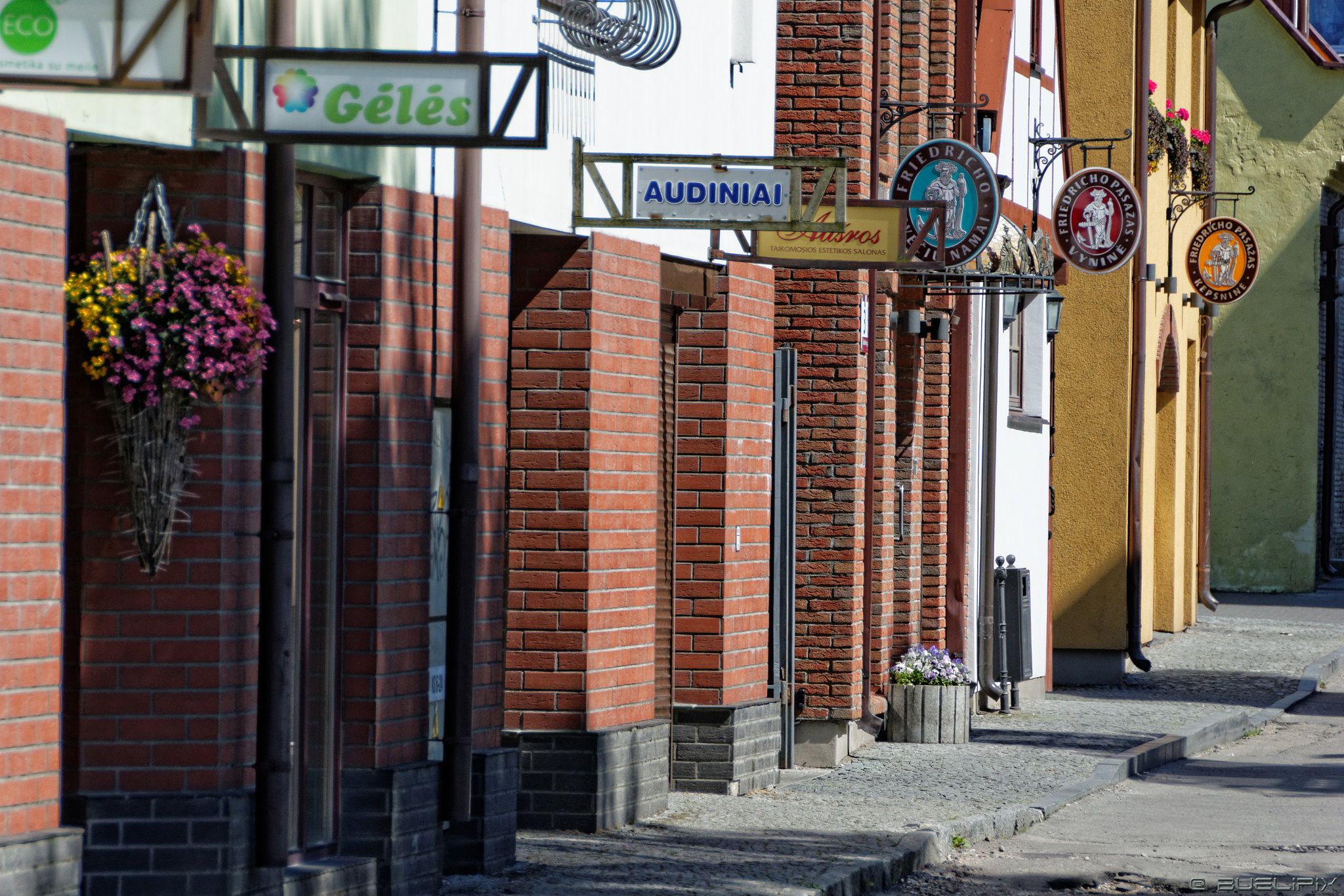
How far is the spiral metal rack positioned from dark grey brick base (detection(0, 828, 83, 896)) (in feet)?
15.5

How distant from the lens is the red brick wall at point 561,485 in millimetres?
10102

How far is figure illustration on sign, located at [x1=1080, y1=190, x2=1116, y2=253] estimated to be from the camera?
60.4ft

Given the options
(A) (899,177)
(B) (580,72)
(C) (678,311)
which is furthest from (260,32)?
(A) (899,177)

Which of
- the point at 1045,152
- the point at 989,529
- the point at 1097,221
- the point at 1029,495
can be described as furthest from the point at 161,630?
the point at 1045,152

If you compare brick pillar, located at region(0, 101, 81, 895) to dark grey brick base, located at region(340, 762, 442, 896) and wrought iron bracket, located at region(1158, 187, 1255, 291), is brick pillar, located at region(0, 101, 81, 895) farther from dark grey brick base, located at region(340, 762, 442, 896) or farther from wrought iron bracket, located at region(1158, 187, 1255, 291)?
wrought iron bracket, located at region(1158, 187, 1255, 291)

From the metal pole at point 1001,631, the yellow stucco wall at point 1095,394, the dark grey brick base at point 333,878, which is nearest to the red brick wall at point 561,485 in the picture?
the dark grey brick base at point 333,878

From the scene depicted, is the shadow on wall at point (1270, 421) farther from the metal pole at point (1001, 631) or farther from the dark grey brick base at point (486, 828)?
the dark grey brick base at point (486, 828)

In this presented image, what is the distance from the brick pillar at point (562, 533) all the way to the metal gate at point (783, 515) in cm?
263

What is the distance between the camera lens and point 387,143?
6.02 m

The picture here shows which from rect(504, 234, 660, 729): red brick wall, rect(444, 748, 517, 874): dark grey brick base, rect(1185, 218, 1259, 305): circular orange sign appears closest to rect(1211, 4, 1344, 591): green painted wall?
rect(1185, 218, 1259, 305): circular orange sign

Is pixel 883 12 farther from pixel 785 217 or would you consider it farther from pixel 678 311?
pixel 785 217

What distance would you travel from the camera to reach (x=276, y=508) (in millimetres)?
7250

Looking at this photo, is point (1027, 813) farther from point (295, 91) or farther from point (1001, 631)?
point (295, 91)

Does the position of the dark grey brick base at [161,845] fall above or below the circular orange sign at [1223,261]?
below
